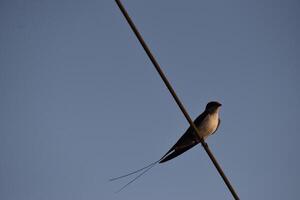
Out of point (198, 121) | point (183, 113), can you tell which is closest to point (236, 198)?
point (183, 113)

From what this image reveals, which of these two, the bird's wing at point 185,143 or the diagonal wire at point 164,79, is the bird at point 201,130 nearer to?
the bird's wing at point 185,143

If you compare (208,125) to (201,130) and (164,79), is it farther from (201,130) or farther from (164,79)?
(164,79)

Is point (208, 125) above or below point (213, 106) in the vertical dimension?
below

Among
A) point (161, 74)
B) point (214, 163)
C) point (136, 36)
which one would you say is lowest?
point (214, 163)

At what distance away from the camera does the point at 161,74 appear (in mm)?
Answer: 2879

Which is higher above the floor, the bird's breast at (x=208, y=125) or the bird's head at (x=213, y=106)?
the bird's head at (x=213, y=106)

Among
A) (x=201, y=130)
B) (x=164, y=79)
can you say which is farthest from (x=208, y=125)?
(x=164, y=79)

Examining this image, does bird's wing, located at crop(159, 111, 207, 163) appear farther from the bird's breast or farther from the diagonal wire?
the diagonal wire

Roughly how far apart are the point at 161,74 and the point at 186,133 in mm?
2703

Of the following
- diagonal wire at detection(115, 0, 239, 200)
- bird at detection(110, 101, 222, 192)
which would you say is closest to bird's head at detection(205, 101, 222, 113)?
bird at detection(110, 101, 222, 192)

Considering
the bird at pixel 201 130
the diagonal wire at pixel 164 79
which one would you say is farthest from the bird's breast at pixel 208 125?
the diagonal wire at pixel 164 79

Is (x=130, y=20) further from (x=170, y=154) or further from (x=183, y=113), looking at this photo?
(x=170, y=154)

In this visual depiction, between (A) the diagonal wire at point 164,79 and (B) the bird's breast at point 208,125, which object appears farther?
(B) the bird's breast at point 208,125

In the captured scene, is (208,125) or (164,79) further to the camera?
(208,125)
